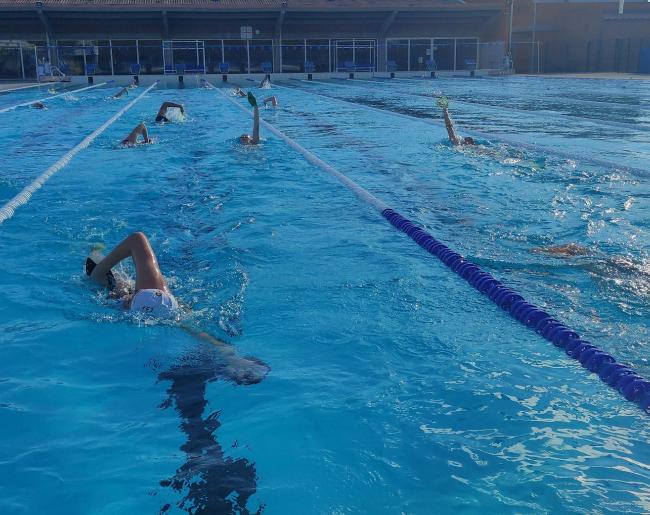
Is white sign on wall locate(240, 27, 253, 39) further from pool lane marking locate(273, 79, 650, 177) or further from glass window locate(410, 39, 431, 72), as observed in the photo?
pool lane marking locate(273, 79, 650, 177)

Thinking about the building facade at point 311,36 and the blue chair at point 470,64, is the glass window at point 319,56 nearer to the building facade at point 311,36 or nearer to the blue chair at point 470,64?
the building facade at point 311,36

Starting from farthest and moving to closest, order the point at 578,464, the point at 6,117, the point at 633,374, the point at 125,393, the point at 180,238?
the point at 6,117
the point at 180,238
the point at 125,393
the point at 633,374
the point at 578,464

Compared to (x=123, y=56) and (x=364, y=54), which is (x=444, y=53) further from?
(x=123, y=56)

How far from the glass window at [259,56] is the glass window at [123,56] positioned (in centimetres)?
536

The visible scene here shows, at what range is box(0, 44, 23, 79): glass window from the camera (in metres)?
30.1

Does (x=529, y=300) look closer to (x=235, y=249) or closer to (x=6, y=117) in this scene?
(x=235, y=249)

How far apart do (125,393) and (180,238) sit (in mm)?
2640

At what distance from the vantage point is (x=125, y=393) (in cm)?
323

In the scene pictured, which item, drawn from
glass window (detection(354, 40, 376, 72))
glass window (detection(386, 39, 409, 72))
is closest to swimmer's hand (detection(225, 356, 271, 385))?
glass window (detection(354, 40, 376, 72))

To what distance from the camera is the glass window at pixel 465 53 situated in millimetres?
36062

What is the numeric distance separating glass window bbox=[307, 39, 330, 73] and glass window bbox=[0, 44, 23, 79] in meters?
13.0

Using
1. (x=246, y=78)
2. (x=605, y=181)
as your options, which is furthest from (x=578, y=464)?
(x=246, y=78)

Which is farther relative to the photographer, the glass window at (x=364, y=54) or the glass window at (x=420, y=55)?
the glass window at (x=420, y=55)

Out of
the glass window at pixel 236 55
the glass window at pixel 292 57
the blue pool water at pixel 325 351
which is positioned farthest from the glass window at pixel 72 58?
the blue pool water at pixel 325 351
